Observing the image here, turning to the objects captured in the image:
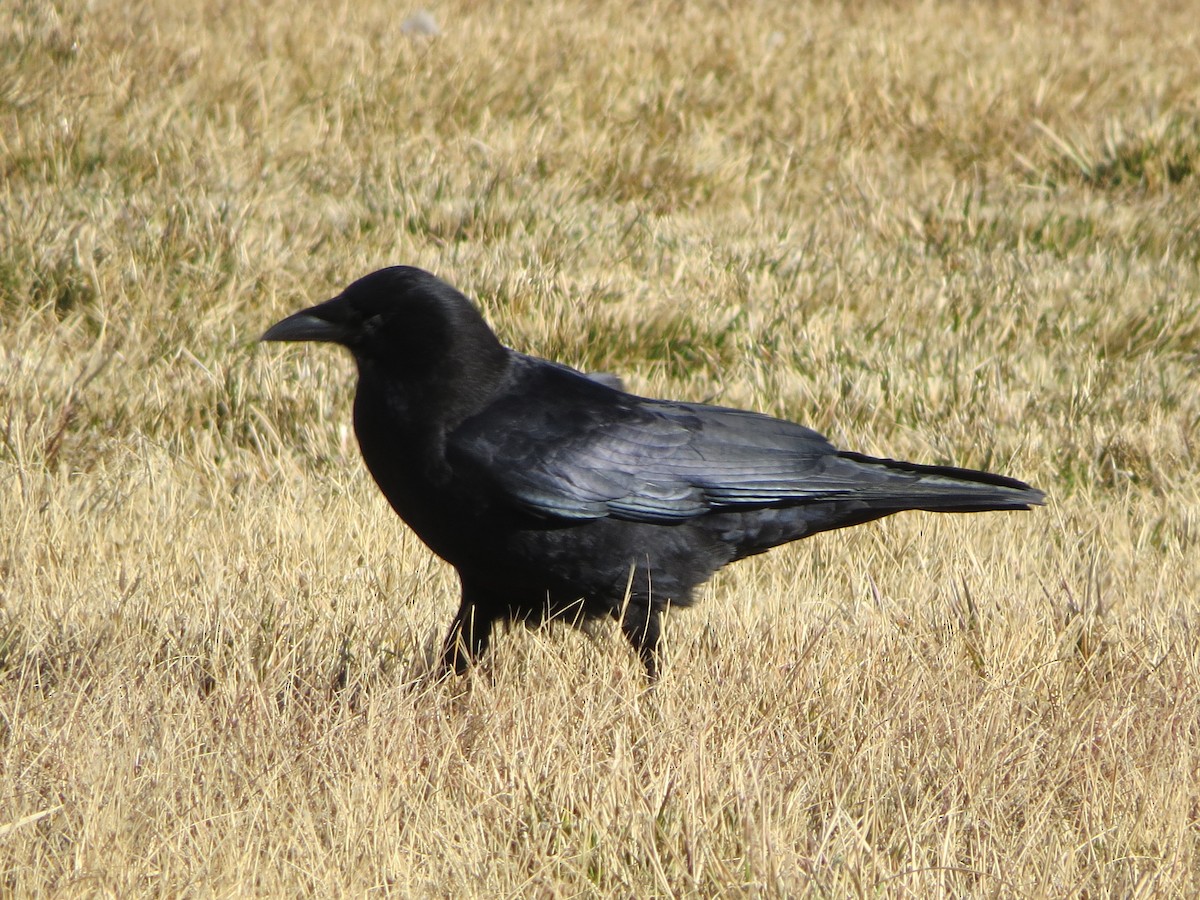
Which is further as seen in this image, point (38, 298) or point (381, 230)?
point (381, 230)

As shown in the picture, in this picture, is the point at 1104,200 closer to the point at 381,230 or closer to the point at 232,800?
the point at 381,230

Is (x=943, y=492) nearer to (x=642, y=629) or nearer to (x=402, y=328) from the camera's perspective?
(x=642, y=629)

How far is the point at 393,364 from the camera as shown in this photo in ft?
11.1

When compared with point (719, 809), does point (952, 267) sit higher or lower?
lower

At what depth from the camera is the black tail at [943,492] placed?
357 centimetres

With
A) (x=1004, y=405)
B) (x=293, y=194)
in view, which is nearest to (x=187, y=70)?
(x=293, y=194)

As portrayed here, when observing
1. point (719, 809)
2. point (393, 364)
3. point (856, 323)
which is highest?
point (393, 364)

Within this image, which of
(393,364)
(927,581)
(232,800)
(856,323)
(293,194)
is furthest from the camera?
(293,194)

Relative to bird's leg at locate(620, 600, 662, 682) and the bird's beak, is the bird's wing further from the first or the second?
the bird's beak

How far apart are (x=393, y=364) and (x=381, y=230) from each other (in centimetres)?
328

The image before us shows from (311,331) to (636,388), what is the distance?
2251mm

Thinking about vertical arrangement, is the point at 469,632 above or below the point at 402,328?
below

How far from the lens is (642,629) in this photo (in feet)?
11.2

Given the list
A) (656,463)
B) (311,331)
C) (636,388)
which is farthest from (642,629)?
(636,388)
